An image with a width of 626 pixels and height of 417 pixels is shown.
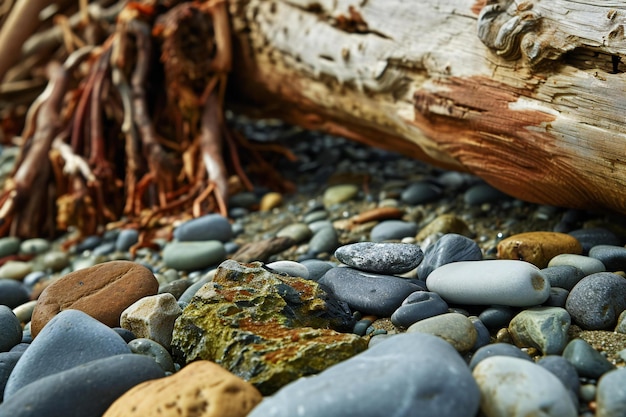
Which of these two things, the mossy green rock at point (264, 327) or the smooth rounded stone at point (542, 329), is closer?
the mossy green rock at point (264, 327)

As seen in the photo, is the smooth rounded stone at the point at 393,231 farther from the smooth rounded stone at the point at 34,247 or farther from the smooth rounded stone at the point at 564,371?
the smooth rounded stone at the point at 34,247

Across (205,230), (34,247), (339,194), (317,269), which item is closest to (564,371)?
(317,269)

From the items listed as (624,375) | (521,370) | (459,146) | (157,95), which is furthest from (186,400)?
(157,95)

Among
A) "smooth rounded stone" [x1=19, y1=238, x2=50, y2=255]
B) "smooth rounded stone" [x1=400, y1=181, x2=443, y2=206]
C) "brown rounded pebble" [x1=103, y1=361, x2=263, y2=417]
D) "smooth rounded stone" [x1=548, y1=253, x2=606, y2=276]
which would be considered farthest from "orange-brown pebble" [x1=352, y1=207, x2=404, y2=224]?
"smooth rounded stone" [x1=19, y1=238, x2=50, y2=255]

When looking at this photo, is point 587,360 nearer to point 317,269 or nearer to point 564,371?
point 564,371

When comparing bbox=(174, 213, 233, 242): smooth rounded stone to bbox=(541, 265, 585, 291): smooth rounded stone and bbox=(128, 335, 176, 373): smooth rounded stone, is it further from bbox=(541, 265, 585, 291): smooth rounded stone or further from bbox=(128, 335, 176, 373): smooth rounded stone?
bbox=(541, 265, 585, 291): smooth rounded stone

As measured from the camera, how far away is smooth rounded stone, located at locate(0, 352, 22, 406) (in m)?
2.04

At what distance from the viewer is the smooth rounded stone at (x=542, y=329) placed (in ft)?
6.26

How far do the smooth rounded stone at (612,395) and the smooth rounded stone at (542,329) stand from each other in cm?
29

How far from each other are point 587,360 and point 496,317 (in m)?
0.37

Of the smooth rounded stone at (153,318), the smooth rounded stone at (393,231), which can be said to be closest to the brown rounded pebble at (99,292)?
the smooth rounded stone at (153,318)

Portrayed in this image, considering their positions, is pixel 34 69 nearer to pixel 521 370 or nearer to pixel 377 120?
pixel 377 120

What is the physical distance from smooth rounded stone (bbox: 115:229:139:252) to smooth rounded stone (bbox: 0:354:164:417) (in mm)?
1899

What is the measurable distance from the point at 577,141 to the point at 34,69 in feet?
15.8
